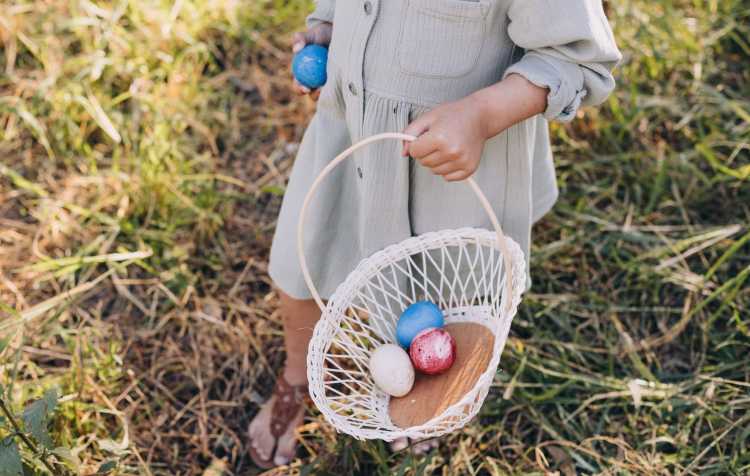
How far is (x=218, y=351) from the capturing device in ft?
6.06

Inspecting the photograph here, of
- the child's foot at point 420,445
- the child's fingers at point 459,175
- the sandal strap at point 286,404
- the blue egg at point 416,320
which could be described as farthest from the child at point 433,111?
the child's foot at point 420,445

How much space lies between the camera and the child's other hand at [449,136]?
1.12 meters

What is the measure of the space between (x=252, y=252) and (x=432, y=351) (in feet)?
2.66

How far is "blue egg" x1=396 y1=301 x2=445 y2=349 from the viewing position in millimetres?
1406

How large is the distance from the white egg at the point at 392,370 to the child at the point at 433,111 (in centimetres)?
19

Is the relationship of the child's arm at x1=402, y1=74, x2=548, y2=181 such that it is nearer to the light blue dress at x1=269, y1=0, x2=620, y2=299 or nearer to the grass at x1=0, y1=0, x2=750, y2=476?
the light blue dress at x1=269, y1=0, x2=620, y2=299

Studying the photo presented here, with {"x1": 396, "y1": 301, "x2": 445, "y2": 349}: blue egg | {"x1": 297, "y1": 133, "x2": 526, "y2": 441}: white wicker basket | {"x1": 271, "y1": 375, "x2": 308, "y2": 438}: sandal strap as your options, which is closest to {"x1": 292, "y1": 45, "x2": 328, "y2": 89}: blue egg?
{"x1": 297, "y1": 133, "x2": 526, "y2": 441}: white wicker basket

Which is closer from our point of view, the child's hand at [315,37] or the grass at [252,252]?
the child's hand at [315,37]

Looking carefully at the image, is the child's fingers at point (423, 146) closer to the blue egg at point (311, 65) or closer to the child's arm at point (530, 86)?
the child's arm at point (530, 86)

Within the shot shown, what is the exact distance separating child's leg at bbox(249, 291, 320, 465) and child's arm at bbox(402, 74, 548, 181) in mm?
565

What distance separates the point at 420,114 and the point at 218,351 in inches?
34.4

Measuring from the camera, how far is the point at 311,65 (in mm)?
1378

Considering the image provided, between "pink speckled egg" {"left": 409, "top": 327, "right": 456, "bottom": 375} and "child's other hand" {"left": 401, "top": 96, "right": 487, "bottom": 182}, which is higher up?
"child's other hand" {"left": 401, "top": 96, "right": 487, "bottom": 182}

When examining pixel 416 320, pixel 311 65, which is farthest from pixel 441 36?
pixel 416 320
